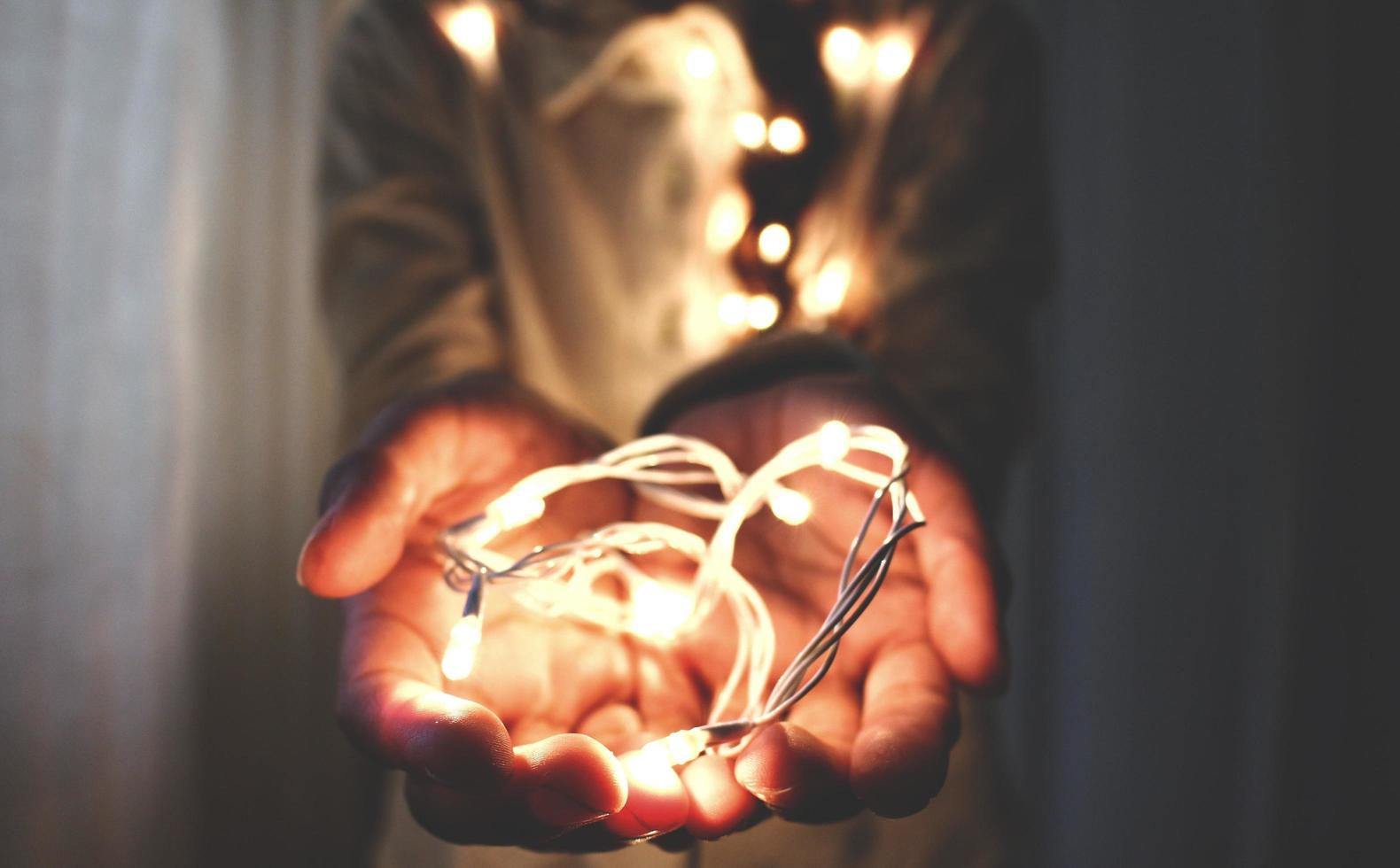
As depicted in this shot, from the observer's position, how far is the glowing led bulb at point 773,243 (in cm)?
99

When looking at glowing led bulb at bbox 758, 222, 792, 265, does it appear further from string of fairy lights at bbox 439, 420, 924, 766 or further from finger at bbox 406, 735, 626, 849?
finger at bbox 406, 735, 626, 849

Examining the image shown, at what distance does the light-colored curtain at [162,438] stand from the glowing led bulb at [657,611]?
2.79 feet

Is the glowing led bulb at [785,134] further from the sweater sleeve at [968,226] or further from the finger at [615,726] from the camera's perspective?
the finger at [615,726]

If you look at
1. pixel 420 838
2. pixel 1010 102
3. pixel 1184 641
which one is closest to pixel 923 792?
pixel 420 838

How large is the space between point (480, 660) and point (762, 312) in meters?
0.59

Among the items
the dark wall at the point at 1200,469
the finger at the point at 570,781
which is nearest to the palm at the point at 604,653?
the finger at the point at 570,781

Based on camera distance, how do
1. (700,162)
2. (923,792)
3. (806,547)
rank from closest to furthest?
(923,792) → (806,547) → (700,162)

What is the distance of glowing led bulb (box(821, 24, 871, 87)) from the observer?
1018mm

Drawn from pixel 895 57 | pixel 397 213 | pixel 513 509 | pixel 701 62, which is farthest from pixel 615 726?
pixel 895 57

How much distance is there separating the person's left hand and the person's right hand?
0.18ft

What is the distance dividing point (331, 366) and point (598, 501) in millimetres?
945

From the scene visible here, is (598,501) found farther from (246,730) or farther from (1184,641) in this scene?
(1184,641)

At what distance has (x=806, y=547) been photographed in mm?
711

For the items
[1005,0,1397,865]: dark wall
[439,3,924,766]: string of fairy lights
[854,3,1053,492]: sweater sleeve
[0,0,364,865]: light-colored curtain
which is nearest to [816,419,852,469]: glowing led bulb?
[439,3,924,766]: string of fairy lights
